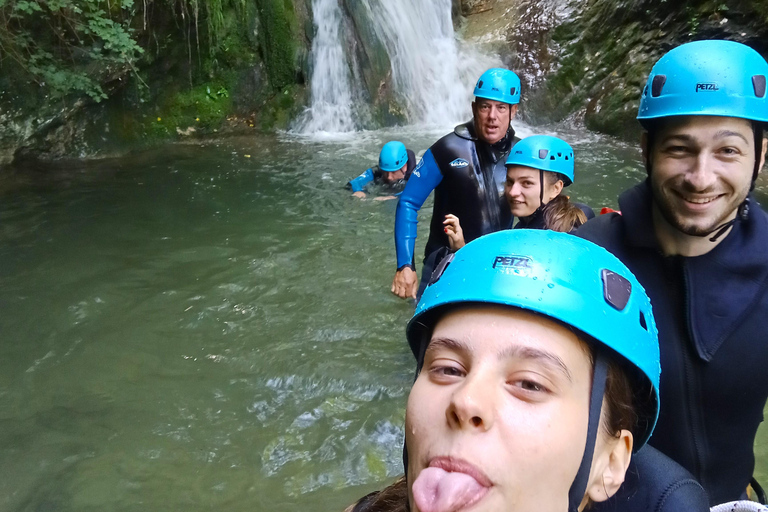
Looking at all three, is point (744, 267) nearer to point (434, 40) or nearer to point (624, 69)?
point (624, 69)

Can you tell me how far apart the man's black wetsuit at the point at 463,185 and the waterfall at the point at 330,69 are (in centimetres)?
838

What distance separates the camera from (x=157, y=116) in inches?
411

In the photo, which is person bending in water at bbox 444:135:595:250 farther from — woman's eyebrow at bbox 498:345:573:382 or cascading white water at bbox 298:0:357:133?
cascading white water at bbox 298:0:357:133

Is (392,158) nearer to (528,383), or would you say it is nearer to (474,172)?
(474,172)

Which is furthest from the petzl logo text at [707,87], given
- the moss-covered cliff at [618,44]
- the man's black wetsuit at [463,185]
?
the moss-covered cliff at [618,44]

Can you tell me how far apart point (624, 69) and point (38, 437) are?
12.3 m

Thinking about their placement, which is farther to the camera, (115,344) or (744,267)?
(115,344)

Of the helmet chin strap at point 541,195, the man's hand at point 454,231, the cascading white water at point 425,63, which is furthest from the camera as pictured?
the cascading white water at point 425,63

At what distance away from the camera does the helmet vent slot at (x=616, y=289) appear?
133 cm

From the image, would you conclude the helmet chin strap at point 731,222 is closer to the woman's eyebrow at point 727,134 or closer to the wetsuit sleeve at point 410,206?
the woman's eyebrow at point 727,134

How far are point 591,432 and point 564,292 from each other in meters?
0.31

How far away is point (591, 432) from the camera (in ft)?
3.89

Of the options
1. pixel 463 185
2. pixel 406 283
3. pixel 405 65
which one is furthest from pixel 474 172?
pixel 405 65

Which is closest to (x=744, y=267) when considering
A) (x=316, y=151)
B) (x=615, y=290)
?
(x=615, y=290)
